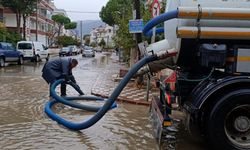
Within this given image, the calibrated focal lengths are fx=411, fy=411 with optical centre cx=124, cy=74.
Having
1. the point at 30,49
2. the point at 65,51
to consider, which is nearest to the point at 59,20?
the point at 65,51

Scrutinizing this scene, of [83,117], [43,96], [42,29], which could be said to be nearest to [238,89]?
[83,117]

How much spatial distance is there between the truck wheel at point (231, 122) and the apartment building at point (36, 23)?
169 ft

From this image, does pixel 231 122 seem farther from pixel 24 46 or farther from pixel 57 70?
pixel 24 46

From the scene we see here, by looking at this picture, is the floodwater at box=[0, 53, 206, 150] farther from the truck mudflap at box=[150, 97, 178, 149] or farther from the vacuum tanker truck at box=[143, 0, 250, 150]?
the vacuum tanker truck at box=[143, 0, 250, 150]

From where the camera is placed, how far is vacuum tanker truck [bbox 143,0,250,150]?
6051mm

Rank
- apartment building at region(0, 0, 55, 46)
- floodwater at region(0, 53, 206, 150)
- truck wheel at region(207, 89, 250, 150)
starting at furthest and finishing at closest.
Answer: apartment building at region(0, 0, 55, 46) → floodwater at region(0, 53, 206, 150) → truck wheel at region(207, 89, 250, 150)

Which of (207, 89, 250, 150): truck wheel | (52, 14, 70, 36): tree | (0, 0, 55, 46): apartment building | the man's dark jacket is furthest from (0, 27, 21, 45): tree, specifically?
(52, 14, 70, 36): tree

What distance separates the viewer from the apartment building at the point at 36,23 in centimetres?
5900

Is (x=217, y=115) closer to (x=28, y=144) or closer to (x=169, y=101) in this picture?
(x=169, y=101)

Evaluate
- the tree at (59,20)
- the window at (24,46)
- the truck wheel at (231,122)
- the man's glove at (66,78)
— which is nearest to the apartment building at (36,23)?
the tree at (59,20)

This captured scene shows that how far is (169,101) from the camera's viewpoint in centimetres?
653

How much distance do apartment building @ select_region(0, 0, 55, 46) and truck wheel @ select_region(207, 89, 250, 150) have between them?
169 ft

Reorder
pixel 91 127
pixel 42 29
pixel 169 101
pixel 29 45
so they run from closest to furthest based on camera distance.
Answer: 1. pixel 169 101
2. pixel 91 127
3. pixel 29 45
4. pixel 42 29

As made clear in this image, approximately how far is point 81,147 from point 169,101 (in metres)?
1.61
